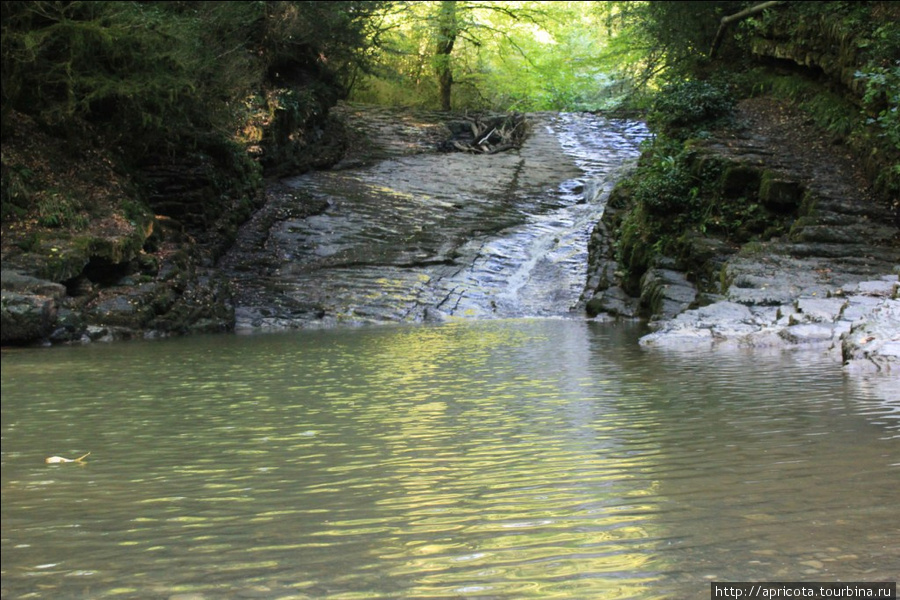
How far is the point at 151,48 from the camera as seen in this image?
49.2 ft

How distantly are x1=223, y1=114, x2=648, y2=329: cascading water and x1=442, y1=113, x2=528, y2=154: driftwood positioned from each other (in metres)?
1.80

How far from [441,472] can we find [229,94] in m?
15.7

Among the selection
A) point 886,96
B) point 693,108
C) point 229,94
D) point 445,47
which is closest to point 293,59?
point 229,94

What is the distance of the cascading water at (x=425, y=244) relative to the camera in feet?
54.0

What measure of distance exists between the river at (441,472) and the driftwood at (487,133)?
17984mm

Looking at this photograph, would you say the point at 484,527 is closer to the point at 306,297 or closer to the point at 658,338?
the point at 658,338

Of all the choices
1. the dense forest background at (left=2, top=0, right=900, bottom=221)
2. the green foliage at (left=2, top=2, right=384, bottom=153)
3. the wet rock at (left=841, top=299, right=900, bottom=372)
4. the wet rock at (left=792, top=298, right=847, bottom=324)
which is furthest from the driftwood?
the wet rock at (left=841, top=299, right=900, bottom=372)

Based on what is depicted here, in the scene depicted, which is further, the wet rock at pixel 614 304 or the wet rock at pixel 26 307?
the wet rock at pixel 614 304

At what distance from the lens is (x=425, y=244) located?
19.2 meters

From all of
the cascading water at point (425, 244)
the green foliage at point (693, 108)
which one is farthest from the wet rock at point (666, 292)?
the green foliage at point (693, 108)

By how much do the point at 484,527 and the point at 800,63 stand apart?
19411 mm

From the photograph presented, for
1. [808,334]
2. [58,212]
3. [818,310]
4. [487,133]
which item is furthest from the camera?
[487,133]

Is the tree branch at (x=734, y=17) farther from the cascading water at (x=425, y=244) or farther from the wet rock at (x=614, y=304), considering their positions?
the wet rock at (x=614, y=304)

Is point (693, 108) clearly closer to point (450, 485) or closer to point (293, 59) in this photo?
point (293, 59)
